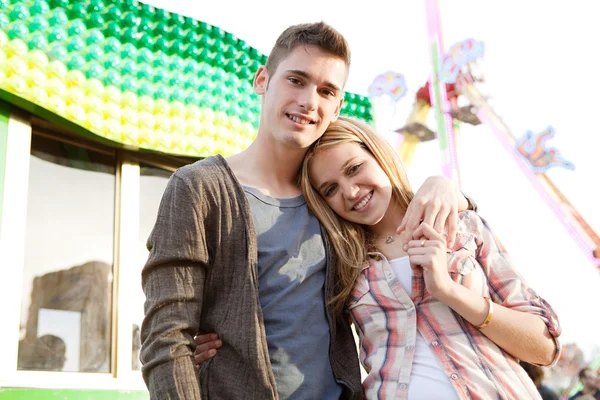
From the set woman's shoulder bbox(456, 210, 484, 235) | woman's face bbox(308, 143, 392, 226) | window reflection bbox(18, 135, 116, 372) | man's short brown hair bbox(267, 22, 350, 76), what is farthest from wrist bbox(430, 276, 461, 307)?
window reflection bbox(18, 135, 116, 372)

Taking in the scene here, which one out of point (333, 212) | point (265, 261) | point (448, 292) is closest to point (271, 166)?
point (333, 212)

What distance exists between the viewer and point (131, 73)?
3773mm

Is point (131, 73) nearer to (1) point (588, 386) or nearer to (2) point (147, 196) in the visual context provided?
(2) point (147, 196)

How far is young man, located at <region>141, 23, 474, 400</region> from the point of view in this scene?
4.40ft

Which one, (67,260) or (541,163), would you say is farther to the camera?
(541,163)

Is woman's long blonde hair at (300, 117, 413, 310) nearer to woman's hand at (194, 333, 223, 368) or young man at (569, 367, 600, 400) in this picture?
woman's hand at (194, 333, 223, 368)

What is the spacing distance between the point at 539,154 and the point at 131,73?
4282mm

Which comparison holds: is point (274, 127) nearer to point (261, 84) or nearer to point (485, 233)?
point (261, 84)

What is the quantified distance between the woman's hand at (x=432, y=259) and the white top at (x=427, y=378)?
14cm

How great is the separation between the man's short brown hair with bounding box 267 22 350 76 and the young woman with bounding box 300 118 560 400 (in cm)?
24

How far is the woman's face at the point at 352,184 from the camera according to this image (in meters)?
1.69

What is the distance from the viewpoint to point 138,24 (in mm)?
3863

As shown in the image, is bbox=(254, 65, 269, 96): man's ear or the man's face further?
bbox=(254, 65, 269, 96): man's ear

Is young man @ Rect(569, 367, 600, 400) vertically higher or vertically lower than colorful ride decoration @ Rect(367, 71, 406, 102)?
lower
